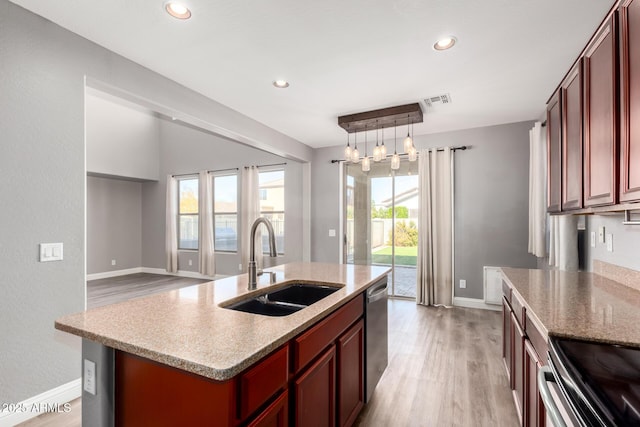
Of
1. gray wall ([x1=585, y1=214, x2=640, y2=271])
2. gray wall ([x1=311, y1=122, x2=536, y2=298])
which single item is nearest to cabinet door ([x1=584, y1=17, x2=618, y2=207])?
gray wall ([x1=585, y1=214, x2=640, y2=271])

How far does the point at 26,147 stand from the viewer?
1998mm

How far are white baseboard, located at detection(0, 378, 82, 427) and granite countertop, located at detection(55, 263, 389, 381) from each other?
132 cm

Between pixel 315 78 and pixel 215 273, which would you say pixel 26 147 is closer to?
pixel 315 78

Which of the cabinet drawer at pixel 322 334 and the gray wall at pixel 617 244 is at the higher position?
the gray wall at pixel 617 244

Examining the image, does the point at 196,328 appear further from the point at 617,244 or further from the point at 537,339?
the point at 617,244

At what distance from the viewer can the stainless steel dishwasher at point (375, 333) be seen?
2.08 m

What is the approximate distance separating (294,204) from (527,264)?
3.90 m

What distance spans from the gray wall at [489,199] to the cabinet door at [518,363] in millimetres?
2565

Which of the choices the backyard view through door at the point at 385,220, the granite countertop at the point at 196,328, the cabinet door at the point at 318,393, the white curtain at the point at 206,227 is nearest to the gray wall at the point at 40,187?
the granite countertop at the point at 196,328

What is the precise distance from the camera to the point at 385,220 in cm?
527

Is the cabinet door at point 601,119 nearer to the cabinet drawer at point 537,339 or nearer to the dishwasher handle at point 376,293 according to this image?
the cabinet drawer at point 537,339

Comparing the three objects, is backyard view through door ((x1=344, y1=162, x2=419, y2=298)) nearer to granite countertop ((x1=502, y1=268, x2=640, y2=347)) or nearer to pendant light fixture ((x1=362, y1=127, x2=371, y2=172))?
pendant light fixture ((x1=362, y1=127, x2=371, y2=172))

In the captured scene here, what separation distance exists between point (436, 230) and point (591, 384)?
390 centimetres

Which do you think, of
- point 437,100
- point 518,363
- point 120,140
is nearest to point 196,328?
point 518,363
